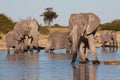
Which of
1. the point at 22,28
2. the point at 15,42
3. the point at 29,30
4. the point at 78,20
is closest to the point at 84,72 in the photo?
the point at 78,20

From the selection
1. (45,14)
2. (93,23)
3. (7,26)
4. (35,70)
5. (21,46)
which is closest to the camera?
(35,70)

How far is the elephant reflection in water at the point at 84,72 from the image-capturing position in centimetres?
1702

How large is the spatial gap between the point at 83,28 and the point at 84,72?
15.7ft

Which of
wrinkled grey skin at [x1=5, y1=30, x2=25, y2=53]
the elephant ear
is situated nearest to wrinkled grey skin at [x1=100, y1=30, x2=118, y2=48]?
wrinkled grey skin at [x1=5, y1=30, x2=25, y2=53]

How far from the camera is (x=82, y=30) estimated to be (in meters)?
23.1

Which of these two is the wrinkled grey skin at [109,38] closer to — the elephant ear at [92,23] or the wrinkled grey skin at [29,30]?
the wrinkled grey skin at [29,30]

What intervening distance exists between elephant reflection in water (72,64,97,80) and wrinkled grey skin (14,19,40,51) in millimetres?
16602

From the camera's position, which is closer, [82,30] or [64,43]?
[82,30]

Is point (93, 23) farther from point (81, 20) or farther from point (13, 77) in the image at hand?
point (13, 77)

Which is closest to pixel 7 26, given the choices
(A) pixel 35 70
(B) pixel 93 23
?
(B) pixel 93 23

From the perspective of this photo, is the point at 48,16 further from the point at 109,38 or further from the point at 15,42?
the point at 15,42

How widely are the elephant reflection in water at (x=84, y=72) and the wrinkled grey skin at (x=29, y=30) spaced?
54.5 ft

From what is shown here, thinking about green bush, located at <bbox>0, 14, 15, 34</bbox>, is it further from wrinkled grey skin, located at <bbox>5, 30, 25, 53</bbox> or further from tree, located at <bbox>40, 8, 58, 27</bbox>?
tree, located at <bbox>40, 8, 58, 27</bbox>

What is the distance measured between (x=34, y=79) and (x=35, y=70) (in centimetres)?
358
